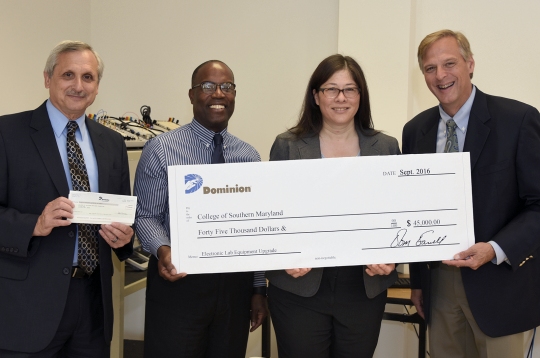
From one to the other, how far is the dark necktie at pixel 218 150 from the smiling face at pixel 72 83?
579 mm

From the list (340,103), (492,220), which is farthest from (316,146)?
(492,220)

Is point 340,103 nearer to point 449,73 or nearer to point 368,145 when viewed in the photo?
point 368,145

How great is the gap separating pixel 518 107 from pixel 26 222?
6.72ft

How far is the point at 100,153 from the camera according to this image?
7.18 feet

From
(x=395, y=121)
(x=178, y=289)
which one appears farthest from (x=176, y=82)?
(x=178, y=289)

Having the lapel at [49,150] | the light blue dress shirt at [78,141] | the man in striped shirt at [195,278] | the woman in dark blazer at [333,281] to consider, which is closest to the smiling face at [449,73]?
the woman in dark blazer at [333,281]

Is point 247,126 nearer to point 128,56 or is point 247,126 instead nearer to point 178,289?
point 128,56

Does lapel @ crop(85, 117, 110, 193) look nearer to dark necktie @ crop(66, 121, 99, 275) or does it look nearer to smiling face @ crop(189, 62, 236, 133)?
dark necktie @ crop(66, 121, 99, 275)

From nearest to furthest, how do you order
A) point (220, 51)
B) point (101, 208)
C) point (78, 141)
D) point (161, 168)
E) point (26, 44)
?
point (101, 208) < point (78, 141) < point (161, 168) < point (26, 44) < point (220, 51)

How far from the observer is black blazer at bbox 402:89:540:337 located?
6.88 feet

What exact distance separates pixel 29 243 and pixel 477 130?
74.0 inches

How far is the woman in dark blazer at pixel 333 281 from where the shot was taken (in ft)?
6.79

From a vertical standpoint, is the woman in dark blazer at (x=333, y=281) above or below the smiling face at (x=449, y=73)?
below

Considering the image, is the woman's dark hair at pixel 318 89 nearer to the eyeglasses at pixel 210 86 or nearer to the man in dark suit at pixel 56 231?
the eyeglasses at pixel 210 86
